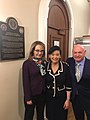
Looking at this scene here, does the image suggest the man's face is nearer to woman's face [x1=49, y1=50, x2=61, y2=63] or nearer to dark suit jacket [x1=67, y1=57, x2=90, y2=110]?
dark suit jacket [x1=67, y1=57, x2=90, y2=110]

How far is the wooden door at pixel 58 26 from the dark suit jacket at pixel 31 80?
103cm

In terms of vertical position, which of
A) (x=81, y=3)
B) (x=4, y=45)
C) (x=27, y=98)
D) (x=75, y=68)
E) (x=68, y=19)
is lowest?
(x=27, y=98)

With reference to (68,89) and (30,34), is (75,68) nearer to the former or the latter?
(68,89)

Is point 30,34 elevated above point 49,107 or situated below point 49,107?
above

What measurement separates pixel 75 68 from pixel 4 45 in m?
0.94

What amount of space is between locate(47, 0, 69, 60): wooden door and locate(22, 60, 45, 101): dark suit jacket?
1026mm

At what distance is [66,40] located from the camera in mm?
3852

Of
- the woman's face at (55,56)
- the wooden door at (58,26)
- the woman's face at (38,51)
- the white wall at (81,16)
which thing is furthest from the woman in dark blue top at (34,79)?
the white wall at (81,16)

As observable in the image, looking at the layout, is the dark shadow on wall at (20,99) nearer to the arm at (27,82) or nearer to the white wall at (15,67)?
the white wall at (15,67)

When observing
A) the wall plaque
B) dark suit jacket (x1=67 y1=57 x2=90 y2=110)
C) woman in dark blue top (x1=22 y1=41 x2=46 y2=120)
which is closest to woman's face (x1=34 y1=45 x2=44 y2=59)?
woman in dark blue top (x1=22 y1=41 x2=46 y2=120)

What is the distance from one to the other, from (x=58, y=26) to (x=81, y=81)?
4.93 feet

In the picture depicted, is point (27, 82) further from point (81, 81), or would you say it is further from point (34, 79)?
point (81, 81)

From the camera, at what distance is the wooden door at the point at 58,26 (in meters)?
3.18

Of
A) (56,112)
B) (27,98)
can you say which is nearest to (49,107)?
(56,112)
